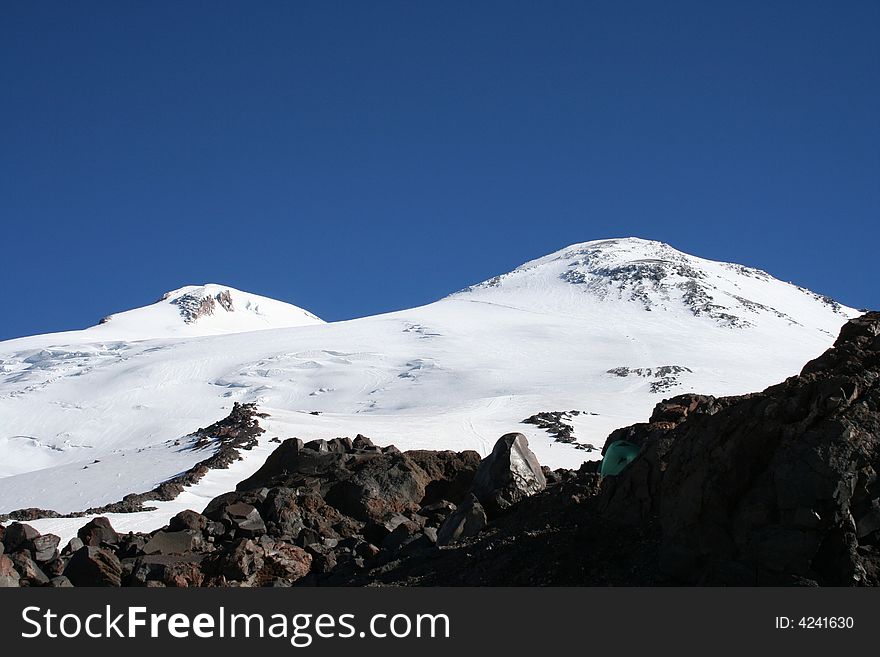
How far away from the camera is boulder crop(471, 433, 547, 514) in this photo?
13430mm

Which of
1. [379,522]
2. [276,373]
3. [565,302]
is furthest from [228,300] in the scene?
[379,522]

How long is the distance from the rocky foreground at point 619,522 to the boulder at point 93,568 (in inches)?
0.8

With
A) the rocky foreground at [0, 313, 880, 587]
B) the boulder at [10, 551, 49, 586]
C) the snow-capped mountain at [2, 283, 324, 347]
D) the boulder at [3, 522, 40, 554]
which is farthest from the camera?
the snow-capped mountain at [2, 283, 324, 347]

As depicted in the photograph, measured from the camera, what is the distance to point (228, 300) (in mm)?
168125

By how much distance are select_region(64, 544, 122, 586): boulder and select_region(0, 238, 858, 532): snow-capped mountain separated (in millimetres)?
4961

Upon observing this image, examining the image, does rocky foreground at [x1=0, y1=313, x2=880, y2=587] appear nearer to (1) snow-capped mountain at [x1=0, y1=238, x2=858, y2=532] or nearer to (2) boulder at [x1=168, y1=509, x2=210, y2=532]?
(2) boulder at [x1=168, y1=509, x2=210, y2=532]

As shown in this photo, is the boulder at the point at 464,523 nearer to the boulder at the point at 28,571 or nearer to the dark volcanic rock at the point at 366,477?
the dark volcanic rock at the point at 366,477

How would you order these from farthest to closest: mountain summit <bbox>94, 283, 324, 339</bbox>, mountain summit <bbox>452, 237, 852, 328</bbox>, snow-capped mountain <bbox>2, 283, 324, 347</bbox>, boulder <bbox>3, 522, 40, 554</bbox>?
mountain summit <bbox>94, 283, 324, 339</bbox> < snow-capped mountain <bbox>2, 283, 324, 347</bbox> < mountain summit <bbox>452, 237, 852, 328</bbox> < boulder <bbox>3, 522, 40, 554</bbox>

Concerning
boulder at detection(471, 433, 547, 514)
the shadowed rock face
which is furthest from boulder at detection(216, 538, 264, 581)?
the shadowed rock face

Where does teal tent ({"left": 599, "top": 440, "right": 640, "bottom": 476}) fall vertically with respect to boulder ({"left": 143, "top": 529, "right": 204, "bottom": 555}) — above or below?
above
